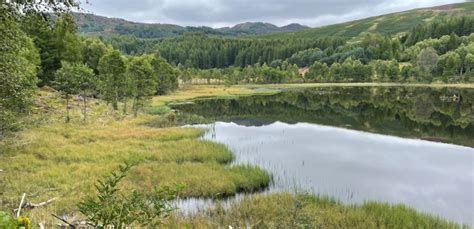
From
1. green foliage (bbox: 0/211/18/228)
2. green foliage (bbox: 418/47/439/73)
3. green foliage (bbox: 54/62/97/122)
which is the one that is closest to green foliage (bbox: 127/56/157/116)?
green foliage (bbox: 54/62/97/122)

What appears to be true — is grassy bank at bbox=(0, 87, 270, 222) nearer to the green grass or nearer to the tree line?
the green grass

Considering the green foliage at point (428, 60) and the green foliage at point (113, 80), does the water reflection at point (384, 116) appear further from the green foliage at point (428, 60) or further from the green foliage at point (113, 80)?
the green foliage at point (428, 60)

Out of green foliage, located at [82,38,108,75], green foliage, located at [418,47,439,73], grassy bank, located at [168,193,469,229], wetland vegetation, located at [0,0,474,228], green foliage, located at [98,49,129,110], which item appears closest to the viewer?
wetland vegetation, located at [0,0,474,228]

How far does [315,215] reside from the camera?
14164mm

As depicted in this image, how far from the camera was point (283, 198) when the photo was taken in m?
17.5

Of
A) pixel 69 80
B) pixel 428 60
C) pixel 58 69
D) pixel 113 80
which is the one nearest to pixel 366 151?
pixel 69 80

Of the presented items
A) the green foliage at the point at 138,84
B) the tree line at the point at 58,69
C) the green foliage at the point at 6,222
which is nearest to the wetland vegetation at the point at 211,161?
the green foliage at the point at 6,222

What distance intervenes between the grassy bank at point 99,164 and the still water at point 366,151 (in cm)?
254

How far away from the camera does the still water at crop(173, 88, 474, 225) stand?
2106cm

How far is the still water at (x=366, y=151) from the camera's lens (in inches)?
829

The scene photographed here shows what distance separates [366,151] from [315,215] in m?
20.3

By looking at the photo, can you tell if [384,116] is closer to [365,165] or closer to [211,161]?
[365,165]

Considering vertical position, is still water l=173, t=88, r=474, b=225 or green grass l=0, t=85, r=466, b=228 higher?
green grass l=0, t=85, r=466, b=228

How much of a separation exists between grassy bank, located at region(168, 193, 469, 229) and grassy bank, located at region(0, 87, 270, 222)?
1285 millimetres
